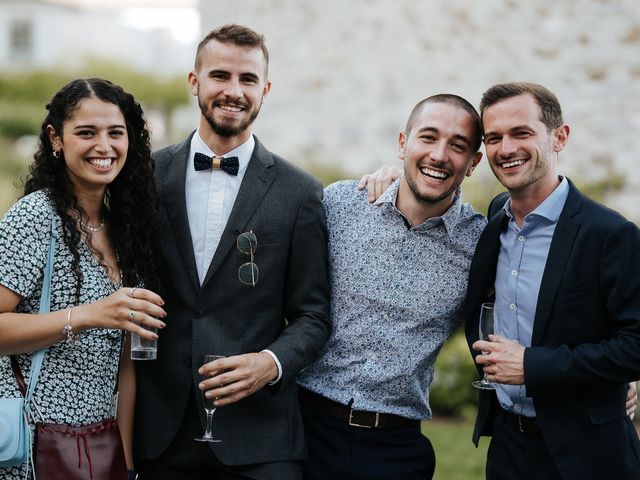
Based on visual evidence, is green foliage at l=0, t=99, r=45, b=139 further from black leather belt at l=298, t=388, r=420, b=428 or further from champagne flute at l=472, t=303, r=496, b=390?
champagne flute at l=472, t=303, r=496, b=390

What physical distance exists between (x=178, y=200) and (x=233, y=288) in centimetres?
44

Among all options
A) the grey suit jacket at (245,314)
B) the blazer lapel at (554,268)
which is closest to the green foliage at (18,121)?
the grey suit jacket at (245,314)

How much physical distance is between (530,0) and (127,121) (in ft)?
22.3

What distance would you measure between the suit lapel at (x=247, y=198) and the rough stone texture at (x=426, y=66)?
5.65m

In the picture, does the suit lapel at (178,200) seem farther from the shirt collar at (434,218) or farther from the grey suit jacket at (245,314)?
the shirt collar at (434,218)

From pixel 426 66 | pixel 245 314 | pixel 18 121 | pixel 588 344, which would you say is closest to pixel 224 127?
pixel 245 314

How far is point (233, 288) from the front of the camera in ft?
12.6

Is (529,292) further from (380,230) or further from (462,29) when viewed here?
(462,29)

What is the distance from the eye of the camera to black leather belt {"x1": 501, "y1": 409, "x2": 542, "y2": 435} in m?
3.71

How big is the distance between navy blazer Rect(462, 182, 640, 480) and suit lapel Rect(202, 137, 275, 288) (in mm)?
1207

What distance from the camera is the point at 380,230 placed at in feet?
13.6

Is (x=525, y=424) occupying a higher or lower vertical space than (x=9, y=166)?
lower

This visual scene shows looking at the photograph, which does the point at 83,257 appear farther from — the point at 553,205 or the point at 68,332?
the point at 553,205

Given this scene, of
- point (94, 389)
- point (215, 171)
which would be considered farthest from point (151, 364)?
point (215, 171)
